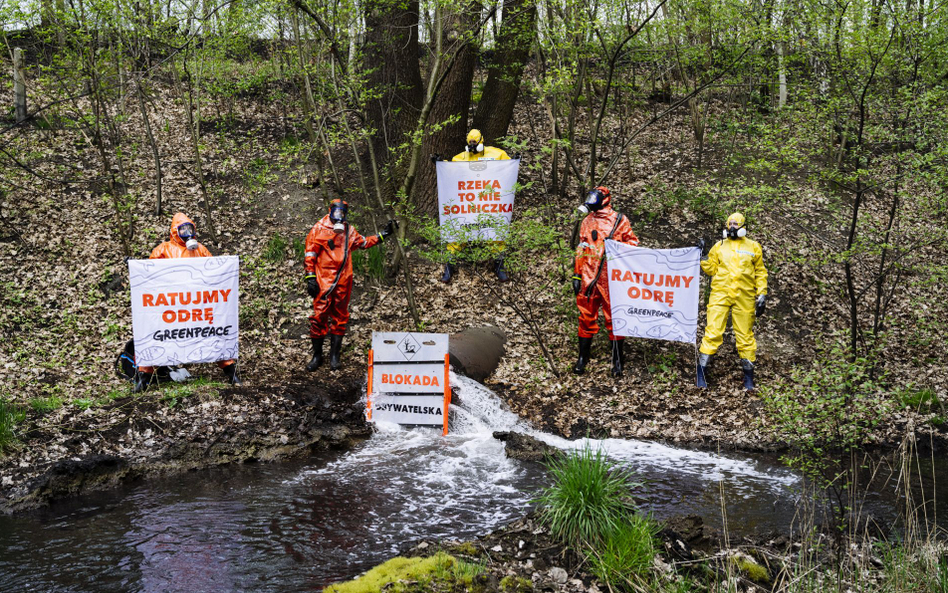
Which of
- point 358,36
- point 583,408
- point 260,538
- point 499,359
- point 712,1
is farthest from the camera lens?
point 358,36

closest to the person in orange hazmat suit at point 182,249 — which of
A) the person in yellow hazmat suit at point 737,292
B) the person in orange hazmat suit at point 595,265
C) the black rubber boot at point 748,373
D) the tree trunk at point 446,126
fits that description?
the person in orange hazmat suit at point 595,265

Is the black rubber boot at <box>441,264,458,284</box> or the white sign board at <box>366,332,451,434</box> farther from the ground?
the black rubber boot at <box>441,264,458,284</box>

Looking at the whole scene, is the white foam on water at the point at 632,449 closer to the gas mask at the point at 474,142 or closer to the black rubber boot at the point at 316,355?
the black rubber boot at the point at 316,355

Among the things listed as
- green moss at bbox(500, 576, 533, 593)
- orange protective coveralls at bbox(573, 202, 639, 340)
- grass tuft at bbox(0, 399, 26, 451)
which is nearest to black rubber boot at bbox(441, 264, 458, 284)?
orange protective coveralls at bbox(573, 202, 639, 340)

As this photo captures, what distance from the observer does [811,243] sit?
12.4m

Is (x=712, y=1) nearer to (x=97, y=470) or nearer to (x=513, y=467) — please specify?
(x=513, y=467)

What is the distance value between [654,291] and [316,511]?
16.6 ft

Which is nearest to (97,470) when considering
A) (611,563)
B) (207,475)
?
(207,475)

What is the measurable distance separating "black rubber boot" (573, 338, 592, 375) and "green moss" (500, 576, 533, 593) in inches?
198

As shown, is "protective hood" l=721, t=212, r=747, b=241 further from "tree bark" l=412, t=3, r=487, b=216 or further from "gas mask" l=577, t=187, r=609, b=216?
"tree bark" l=412, t=3, r=487, b=216

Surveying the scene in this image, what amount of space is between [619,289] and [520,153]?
230 inches

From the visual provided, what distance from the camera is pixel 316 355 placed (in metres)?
9.23

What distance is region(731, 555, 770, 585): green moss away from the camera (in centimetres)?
471

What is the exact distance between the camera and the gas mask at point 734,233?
8680 mm
